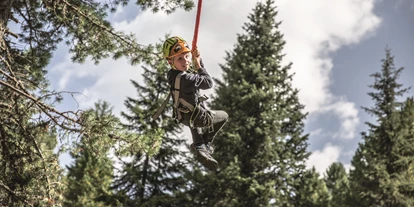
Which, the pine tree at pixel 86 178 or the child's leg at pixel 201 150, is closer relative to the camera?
the child's leg at pixel 201 150

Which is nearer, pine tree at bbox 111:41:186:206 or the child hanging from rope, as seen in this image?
the child hanging from rope

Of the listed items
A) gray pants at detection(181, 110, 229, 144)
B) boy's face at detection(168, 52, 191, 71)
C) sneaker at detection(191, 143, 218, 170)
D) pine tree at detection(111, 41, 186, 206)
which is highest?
pine tree at detection(111, 41, 186, 206)

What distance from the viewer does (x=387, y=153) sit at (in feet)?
71.6

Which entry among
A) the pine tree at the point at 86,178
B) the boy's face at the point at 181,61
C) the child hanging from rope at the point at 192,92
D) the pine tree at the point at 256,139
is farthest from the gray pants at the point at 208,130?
the pine tree at the point at 86,178

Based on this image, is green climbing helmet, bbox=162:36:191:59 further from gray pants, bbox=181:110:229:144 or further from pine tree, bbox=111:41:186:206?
pine tree, bbox=111:41:186:206

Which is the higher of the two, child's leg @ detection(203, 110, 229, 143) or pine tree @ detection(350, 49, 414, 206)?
pine tree @ detection(350, 49, 414, 206)

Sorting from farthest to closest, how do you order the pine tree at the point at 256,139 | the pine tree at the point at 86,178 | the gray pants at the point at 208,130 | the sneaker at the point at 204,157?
the pine tree at the point at 86,178
the pine tree at the point at 256,139
the gray pants at the point at 208,130
the sneaker at the point at 204,157

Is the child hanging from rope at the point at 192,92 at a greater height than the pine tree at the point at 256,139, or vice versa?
the pine tree at the point at 256,139

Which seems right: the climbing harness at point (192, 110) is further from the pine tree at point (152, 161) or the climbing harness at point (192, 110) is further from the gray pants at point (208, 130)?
the pine tree at point (152, 161)

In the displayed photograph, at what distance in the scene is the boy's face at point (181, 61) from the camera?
532 cm

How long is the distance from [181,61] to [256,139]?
13.6 meters

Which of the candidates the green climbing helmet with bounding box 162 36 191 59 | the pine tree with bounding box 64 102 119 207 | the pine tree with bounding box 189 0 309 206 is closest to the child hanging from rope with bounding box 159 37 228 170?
the green climbing helmet with bounding box 162 36 191 59

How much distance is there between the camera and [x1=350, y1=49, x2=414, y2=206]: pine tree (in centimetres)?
2045

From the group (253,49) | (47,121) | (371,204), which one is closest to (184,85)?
(47,121)
